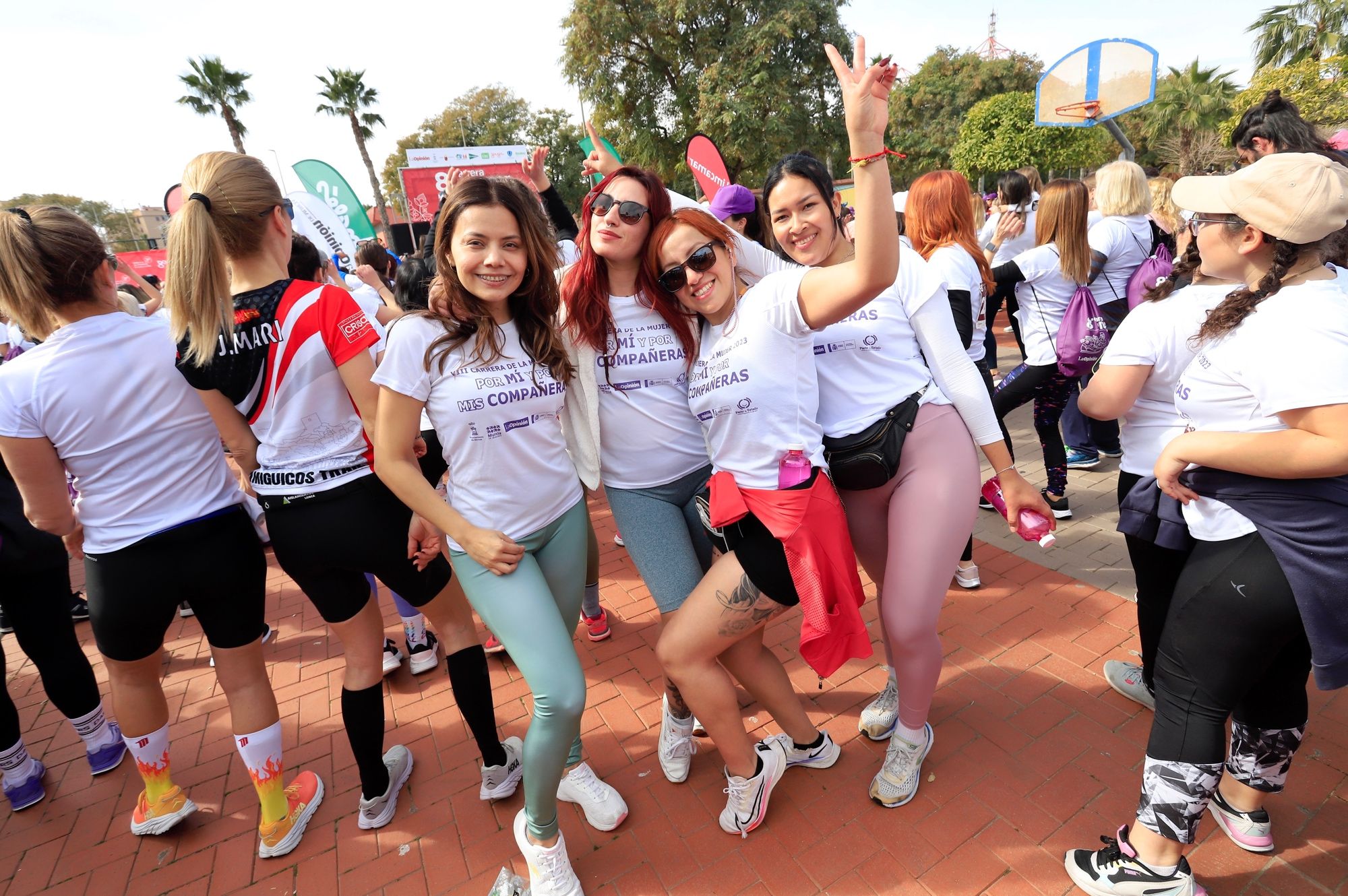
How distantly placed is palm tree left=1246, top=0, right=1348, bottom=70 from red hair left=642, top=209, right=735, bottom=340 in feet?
104

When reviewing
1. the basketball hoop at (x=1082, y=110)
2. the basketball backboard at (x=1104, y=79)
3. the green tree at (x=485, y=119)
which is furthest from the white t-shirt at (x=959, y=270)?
the green tree at (x=485, y=119)

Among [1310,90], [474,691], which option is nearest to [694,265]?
[474,691]

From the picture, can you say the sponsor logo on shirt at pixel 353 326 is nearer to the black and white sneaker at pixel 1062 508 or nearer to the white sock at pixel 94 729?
the white sock at pixel 94 729

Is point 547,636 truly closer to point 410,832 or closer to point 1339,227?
point 410,832

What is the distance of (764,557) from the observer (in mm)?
2047

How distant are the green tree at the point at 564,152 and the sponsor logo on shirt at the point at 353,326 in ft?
105

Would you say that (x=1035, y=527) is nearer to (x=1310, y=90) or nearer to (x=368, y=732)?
(x=368, y=732)

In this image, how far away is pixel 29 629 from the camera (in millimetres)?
2877

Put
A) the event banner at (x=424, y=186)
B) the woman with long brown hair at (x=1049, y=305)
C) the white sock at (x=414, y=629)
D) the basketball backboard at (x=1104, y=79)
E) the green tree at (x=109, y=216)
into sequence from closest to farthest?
the white sock at (x=414, y=629)
the woman with long brown hair at (x=1049, y=305)
the basketball backboard at (x=1104, y=79)
the event banner at (x=424, y=186)
the green tree at (x=109, y=216)

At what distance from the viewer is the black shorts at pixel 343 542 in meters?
2.12

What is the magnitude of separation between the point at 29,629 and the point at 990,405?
3.95m

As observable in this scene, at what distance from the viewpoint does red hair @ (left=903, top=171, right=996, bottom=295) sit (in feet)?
11.2

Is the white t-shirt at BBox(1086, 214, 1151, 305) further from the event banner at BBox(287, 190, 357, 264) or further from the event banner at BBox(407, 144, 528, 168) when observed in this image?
the event banner at BBox(407, 144, 528, 168)

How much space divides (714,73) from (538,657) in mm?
18718
